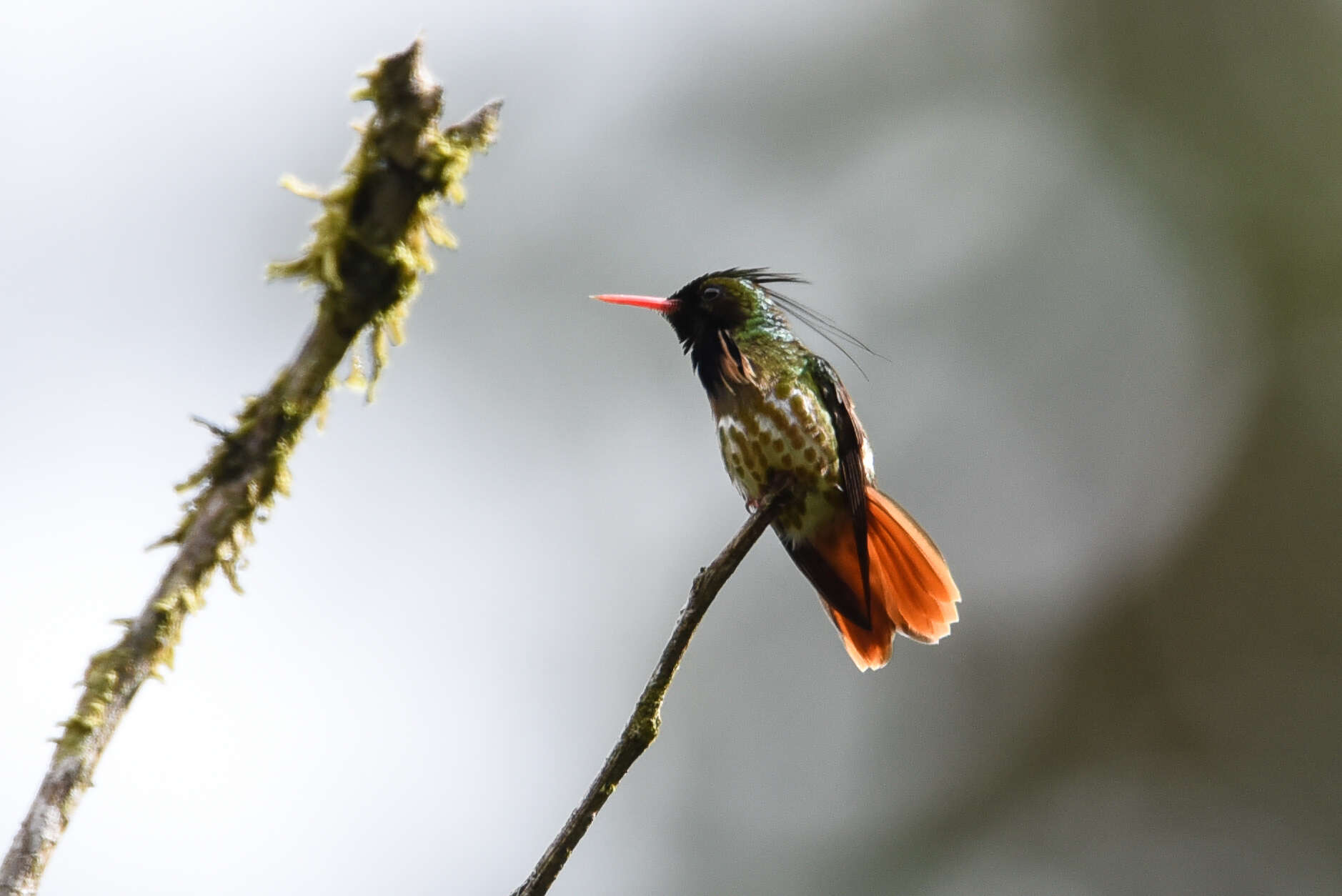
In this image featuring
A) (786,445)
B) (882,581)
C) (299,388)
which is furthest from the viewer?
(882,581)

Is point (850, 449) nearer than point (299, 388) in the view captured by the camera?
No

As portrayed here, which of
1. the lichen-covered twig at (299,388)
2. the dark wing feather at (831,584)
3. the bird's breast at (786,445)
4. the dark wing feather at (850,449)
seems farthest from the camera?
the dark wing feather at (831,584)

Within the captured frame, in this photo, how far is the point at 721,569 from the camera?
2328 millimetres

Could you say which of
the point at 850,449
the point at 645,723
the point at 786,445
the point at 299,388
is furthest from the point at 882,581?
the point at 299,388

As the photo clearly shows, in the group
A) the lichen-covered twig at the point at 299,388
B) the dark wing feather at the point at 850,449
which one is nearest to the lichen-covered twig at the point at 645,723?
the lichen-covered twig at the point at 299,388

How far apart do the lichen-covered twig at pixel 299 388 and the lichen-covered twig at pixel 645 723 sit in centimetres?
62

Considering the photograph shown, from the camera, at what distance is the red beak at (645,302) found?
4242mm

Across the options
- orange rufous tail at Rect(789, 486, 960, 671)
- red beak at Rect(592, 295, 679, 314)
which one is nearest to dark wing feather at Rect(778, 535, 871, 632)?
orange rufous tail at Rect(789, 486, 960, 671)

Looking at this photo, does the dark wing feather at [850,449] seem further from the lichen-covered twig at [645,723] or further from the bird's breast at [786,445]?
the lichen-covered twig at [645,723]

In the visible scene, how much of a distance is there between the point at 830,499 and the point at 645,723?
6.80ft

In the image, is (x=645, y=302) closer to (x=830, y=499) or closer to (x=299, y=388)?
(x=830, y=499)

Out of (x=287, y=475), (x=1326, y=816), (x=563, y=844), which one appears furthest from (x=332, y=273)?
(x=1326, y=816)

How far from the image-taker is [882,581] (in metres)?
4.02

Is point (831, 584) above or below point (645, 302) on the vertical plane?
below
